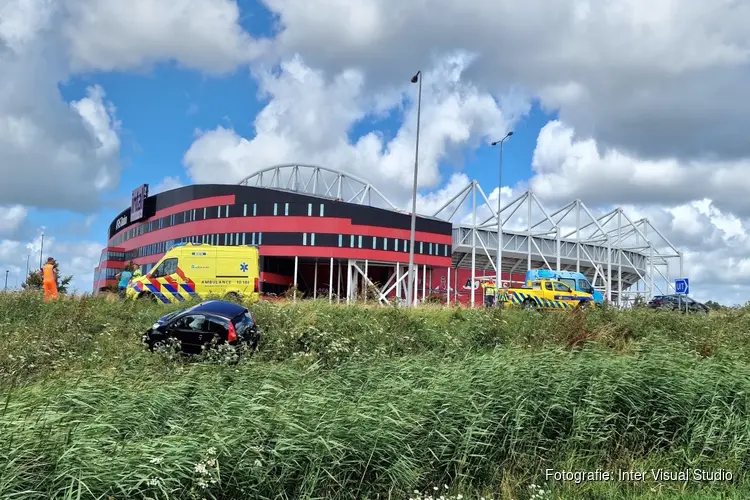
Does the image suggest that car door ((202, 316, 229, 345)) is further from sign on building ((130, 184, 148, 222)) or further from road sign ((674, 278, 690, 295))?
sign on building ((130, 184, 148, 222))

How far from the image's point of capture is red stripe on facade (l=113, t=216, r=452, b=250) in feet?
156

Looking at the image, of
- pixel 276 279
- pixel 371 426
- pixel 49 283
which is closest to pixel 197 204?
pixel 276 279

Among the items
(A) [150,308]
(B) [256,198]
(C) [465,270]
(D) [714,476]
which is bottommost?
(D) [714,476]

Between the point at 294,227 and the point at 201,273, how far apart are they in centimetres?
2461

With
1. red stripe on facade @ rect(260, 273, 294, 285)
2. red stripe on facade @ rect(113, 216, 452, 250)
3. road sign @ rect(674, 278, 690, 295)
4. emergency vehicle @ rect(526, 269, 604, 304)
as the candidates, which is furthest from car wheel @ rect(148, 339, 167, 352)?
red stripe on facade @ rect(260, 273, 294, 285)

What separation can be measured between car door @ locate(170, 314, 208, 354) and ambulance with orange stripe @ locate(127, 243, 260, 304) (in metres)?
9.72

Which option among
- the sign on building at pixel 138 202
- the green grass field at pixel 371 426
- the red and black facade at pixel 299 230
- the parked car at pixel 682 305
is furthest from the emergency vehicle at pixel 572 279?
the sign on building at pixel 138 202

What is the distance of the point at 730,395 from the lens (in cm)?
765

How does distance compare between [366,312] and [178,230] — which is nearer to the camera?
[366,312]

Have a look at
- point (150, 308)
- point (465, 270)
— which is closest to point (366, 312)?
point (150, 308)

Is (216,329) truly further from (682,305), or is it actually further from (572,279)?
(682,305)

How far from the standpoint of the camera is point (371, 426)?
5438 millimetres

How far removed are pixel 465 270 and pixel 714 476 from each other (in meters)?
56.8

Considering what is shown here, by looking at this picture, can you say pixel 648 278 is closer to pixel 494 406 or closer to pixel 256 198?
pixel 256 198
